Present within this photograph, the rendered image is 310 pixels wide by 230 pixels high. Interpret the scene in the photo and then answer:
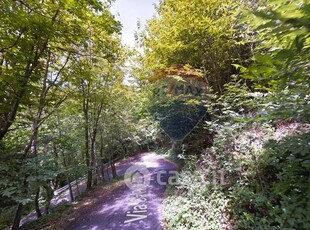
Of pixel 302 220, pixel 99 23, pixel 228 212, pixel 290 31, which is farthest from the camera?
pixel 99 23

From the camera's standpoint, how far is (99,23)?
4.14m

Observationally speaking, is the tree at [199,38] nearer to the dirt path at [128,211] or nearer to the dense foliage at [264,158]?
the dense foliage at [264,158]

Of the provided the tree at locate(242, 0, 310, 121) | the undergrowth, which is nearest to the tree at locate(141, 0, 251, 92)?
the undergrowth

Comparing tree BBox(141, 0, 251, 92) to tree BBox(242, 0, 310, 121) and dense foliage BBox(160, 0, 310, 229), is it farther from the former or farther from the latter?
tree BBox(242, 0, 310, 121)

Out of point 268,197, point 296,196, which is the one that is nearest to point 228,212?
point 268,197

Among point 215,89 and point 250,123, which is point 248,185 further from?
point 215,89

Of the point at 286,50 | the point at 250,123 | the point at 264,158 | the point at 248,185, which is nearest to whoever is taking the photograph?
the point at 286,50

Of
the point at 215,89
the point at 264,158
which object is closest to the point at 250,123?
the point at 264,158

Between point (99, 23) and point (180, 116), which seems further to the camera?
point (180, 116)

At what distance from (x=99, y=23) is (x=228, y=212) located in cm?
495

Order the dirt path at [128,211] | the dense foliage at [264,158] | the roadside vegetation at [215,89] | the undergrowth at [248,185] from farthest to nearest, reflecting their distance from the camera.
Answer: the dirt path at [128,211] → the undergrowth at [248,185] → the roadside vegetation at [215,89] → the dense foliage at [264,158]

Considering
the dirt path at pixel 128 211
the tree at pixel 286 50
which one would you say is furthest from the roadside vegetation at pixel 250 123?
the dirt path at pixel 128 211

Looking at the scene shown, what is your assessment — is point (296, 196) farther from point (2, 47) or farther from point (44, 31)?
point (2, 47)

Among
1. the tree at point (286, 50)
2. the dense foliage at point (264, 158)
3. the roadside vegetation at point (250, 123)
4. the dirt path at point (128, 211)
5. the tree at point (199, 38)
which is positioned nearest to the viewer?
the tree at point (286, 50)
